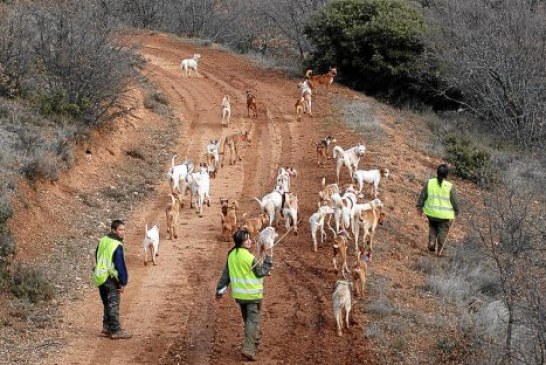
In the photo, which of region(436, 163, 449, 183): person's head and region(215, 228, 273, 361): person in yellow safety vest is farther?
region(436, 163, 449, 183): person's head

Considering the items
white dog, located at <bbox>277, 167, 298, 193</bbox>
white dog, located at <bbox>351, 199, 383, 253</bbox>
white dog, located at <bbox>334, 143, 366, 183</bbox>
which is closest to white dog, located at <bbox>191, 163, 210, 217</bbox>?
white dog, located at <bbox>277, 167, 298, 193</bbox>

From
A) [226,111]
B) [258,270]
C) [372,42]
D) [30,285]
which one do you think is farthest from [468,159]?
[258,270]

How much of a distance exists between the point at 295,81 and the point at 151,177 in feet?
42.8

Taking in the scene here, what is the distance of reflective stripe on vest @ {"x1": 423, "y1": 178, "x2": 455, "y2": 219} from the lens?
15578 millimetres

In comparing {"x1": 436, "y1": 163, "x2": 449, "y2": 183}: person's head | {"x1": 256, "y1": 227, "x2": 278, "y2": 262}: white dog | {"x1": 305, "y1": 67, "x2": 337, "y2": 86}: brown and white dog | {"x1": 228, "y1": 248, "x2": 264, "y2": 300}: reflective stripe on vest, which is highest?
{"x1": 436, "y1": 163, "x2": 449, "y2": 183}: person's head

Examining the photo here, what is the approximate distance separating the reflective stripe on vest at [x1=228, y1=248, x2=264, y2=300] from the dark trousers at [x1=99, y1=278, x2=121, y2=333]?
1.83 meters

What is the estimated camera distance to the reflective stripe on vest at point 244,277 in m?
11.0

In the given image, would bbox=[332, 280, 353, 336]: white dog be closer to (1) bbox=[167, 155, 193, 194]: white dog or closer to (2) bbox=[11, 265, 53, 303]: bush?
(2) bbox=[11, 265, 53, 303]: bush

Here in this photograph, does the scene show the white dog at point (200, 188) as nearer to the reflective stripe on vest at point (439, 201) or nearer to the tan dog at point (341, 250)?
the tan dog at point (341, 250)

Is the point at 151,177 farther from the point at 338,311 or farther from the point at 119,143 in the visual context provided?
the point at 338,311

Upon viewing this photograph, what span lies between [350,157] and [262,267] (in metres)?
8.99

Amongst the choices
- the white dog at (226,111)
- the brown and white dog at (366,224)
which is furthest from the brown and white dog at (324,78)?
the brown and white dog at (366,224)

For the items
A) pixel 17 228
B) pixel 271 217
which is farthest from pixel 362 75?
pixel 17 228

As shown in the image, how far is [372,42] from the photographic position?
31719 millimetres
